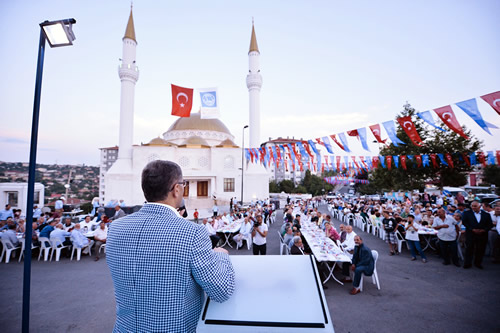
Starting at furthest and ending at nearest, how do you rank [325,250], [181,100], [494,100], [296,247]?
[181,100] < [325,250] < [296,247] < [494,100]

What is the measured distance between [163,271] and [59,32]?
159 inches

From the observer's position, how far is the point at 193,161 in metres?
34.7

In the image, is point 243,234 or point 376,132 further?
point 376,132

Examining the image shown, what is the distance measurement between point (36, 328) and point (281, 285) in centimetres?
534

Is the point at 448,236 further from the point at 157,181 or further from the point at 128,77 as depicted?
the point at 128,77

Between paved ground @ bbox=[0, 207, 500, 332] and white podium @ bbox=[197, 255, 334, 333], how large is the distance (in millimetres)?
3768

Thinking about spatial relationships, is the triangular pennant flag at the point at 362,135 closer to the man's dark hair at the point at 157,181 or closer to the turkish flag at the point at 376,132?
the turkish flag at the point at 376,132

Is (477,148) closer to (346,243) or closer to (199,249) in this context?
(346,243)

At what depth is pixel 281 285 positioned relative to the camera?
51.4 inches

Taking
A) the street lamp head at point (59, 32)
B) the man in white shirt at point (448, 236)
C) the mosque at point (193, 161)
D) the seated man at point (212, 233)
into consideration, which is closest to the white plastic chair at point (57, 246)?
the seated man at point (212, 233)

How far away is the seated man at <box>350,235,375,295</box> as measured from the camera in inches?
222

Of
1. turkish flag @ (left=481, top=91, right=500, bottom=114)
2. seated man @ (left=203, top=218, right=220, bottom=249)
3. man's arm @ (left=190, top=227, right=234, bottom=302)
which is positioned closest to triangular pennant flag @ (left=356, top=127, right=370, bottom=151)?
turkish flag @ (left=481, top=91, right=500, bottom=114)

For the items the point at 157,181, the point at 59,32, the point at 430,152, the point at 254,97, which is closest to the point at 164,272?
the point at 157,181

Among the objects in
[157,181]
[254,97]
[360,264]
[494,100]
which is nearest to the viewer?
[157,181]
